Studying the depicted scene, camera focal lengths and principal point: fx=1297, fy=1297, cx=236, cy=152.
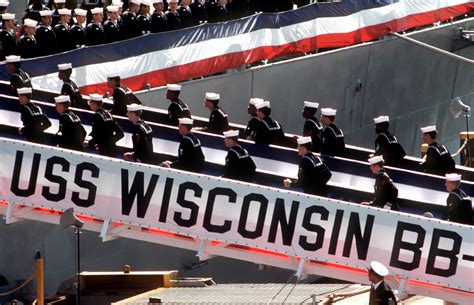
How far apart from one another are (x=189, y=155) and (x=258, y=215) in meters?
1.90

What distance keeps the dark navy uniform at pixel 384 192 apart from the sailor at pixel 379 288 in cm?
206

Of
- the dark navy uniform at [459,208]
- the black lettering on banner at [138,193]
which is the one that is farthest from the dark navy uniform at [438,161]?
the black lettering on banner at [138,193]

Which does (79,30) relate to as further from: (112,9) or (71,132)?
(71,132)

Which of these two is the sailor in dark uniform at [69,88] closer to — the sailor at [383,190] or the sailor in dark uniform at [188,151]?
the sailor in dark uniform at [188,151]

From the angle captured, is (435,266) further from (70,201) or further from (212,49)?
(212,49)

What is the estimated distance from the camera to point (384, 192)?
1548 centimetres

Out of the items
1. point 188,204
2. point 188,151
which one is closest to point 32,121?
point 188,151

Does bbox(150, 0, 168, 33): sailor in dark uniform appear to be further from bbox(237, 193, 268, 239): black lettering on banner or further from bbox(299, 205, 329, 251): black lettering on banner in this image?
bbox(299, 205, 329, 251): black lettering on banner

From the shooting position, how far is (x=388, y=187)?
1547cm

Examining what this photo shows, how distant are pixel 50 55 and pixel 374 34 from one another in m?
8.45

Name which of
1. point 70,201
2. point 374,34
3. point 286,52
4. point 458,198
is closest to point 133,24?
point 286,52

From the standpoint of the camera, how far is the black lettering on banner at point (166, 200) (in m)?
15.2

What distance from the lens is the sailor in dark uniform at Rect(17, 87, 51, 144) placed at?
1712 cm

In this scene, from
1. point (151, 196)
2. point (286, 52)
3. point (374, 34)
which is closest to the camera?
point (151, 196)
